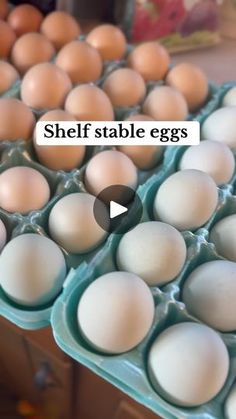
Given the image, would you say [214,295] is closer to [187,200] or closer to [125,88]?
[187,200]

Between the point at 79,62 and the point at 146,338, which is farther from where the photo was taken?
the point at 79,62

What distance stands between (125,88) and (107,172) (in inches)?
8.1

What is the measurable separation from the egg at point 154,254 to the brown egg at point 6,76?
1.25 ft

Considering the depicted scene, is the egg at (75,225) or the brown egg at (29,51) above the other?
the brown egg at (29,51)

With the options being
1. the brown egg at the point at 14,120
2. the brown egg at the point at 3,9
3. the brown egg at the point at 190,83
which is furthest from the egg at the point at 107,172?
the brown egg at the point at 3,9

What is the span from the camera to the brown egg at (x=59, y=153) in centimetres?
74

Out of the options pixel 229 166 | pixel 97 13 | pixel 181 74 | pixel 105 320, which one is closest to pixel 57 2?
pixel 97 13

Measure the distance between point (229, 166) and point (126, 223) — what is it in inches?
6.8

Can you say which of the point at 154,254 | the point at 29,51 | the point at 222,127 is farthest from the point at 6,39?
the point at 154,254

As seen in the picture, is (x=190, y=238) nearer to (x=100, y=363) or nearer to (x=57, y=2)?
(x=100, y=363)

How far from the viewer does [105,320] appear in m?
0.53

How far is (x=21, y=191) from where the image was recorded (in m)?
0.68

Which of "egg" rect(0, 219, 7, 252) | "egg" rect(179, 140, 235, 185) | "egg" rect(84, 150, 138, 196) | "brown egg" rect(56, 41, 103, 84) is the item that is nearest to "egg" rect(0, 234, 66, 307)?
"egg" rect(0, 219, 7, 252)

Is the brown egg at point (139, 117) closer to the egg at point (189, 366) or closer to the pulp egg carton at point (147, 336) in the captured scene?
the pulp egg carton at point (147, 336)
